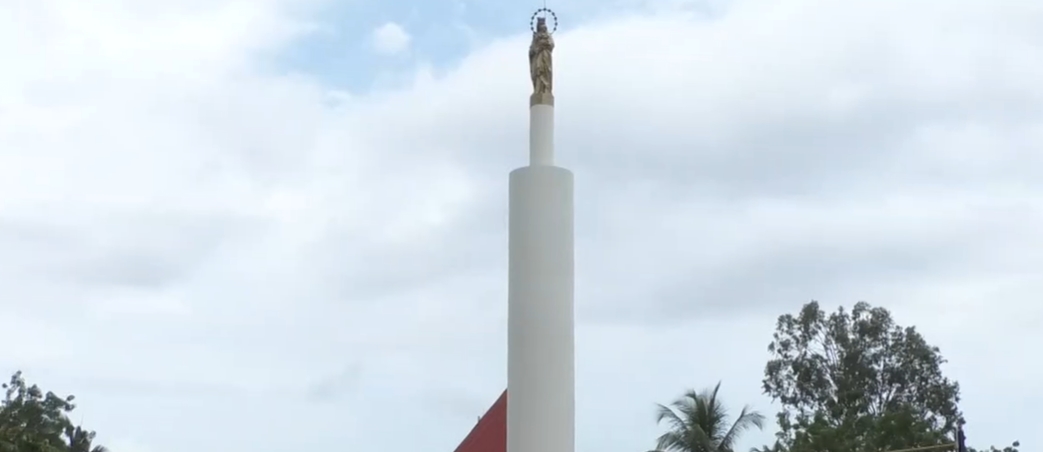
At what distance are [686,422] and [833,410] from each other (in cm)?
827

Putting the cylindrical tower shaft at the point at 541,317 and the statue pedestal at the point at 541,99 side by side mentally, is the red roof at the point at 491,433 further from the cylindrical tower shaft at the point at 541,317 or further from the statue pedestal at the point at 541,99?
the statue pedestal at the point at 541,99

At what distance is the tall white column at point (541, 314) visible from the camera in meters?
15.7

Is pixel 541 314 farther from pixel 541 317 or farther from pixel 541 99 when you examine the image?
pixel 541 99

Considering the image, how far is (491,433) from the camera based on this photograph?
60.4ft

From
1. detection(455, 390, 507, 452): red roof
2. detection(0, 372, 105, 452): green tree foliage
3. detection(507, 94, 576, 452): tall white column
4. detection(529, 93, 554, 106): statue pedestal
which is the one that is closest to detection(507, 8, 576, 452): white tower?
detection(507, 94, 576, 452): tall white column

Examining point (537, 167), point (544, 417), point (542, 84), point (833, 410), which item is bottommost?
point (544, 417)

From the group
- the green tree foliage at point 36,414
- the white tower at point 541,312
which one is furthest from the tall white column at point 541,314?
the green tree foliage at point 36,414

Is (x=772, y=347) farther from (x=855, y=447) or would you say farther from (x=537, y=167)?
(x=537, y=167)

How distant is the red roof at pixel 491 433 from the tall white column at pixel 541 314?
7.65ft

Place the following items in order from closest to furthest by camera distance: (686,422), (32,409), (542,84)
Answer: (542,84) → (686,422) → (32,409)

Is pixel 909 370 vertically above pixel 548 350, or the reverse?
pixel 909 370

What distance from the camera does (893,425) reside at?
29906 millimetres

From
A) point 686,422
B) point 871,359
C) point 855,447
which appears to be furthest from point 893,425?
point 871,359

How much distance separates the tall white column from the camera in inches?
618
